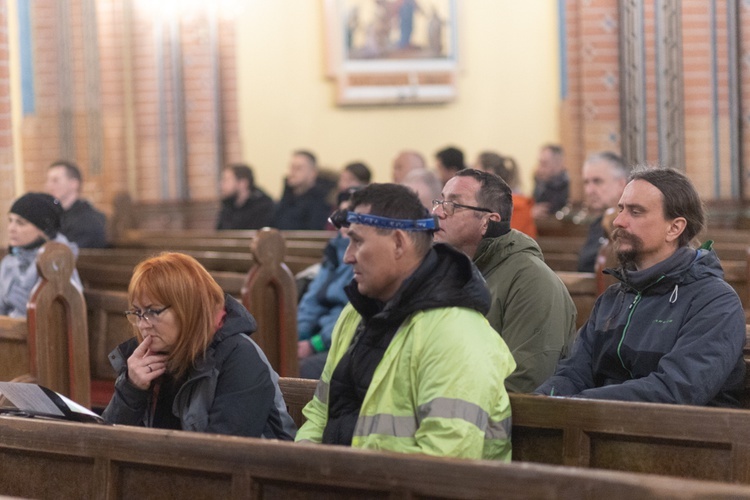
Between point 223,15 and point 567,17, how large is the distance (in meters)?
3.11

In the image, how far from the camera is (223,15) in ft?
34.3

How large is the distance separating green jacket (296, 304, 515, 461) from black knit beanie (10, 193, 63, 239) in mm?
3228

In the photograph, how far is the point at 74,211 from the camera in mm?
7660

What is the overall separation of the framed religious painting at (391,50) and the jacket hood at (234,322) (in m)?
7.94

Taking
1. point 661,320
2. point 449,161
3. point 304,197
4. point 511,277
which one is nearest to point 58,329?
point 511,277

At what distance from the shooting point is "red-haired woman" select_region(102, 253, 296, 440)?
296 centimetres

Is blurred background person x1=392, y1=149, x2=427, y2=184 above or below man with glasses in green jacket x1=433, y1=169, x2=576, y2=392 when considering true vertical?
above

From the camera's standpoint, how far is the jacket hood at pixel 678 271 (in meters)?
3.26

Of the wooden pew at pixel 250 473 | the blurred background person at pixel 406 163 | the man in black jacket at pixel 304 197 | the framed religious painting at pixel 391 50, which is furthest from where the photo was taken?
the framed religious painting at pixel 391 50

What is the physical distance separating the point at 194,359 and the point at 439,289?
2.32 feet

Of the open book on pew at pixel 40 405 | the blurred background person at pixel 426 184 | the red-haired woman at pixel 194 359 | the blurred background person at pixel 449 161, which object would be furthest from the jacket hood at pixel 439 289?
the blurred background person at pixel 449 161

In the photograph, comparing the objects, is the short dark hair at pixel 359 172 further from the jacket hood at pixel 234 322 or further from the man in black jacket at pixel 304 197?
the jacket hood at pixel 234 322

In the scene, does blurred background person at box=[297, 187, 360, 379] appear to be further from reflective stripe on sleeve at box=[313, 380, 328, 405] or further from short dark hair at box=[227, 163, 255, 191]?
short dark hair at box=[227, 163, 255, 191]

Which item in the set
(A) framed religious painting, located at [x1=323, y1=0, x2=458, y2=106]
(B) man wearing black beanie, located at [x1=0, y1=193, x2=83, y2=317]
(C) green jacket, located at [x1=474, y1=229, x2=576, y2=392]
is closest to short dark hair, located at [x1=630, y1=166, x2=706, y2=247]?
(C) green jacket, located at [x1=474, y1=229, x2=576, y2=392]
